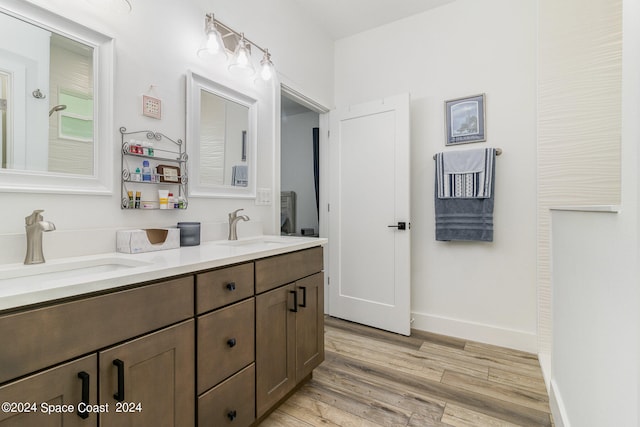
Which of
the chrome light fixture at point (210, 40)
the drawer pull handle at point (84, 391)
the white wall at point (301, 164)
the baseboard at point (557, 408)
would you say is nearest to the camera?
the drawer pull handle at point (84, 391)

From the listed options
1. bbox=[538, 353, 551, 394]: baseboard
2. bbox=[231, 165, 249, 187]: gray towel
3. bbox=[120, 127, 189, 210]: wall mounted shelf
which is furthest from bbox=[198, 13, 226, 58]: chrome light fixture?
bbox=[538, 353, 551, 394]: baseboard

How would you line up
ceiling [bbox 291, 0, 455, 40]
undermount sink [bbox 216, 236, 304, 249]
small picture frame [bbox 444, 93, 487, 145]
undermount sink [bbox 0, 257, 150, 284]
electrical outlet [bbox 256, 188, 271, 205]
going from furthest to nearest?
ceiling [bbox 291, 0, 455, 40], small picture frame [bbox 444, 93, 487, 145], electrical outlet [bbox 256, 188, 271, 205], undermount sink [bbox 216, 236, 304, 249], undermount sink [bbox 0, 257, 150, 284]

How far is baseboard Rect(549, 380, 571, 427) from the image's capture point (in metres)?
1.31

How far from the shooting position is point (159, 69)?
1.53 meters

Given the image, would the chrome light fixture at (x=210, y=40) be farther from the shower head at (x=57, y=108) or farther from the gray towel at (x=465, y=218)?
the gray towel at (x=465, y=218)

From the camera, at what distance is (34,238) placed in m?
1.05

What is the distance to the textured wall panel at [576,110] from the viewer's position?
1.93 m

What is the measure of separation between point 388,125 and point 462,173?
745mm

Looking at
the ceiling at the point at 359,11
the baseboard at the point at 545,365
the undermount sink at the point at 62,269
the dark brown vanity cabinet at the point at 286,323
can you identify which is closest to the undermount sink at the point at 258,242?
the dark brown vanity cabinet at the point at 286,323

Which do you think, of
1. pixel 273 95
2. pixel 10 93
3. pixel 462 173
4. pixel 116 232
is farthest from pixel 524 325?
pixel 10 93

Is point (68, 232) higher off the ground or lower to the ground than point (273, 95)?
lower

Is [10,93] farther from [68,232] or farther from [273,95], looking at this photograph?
[273,95]

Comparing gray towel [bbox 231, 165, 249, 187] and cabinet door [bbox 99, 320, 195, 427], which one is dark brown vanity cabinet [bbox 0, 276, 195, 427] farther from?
gray towel [bbox 231, 165, 249, 187]

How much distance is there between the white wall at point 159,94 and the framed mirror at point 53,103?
0.15ft
